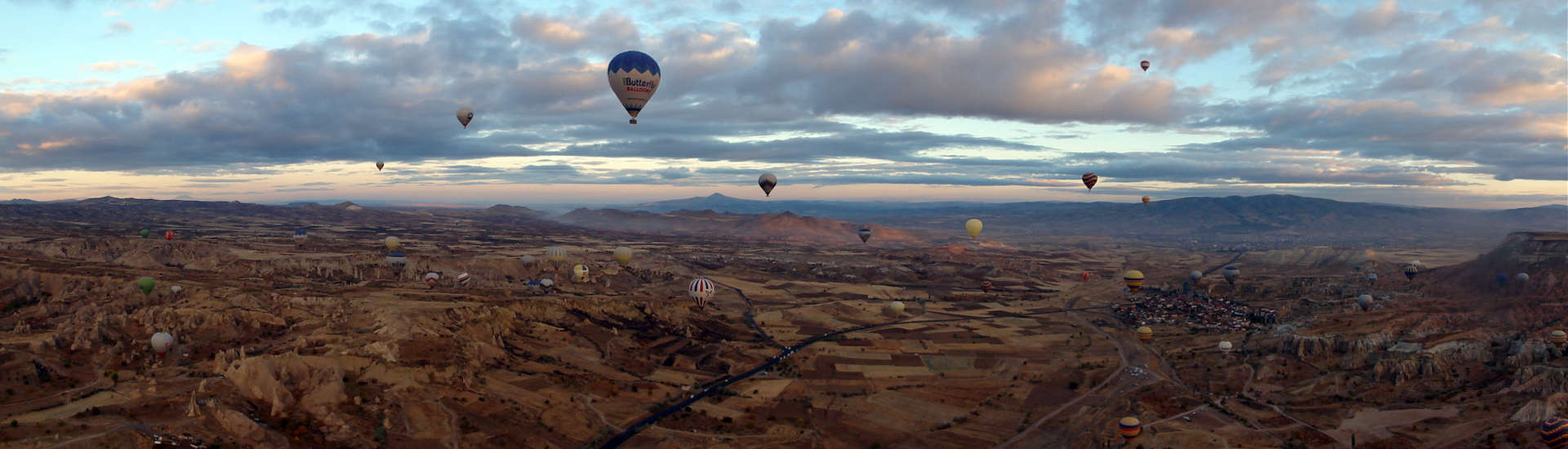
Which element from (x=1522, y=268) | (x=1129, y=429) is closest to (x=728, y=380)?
(x=1129, y=429)

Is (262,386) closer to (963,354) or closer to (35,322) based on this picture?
(35,322)

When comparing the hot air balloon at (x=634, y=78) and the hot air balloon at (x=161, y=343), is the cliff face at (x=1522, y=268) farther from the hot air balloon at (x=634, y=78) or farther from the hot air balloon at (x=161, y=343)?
the hot air balloon at (x=161, y=343)

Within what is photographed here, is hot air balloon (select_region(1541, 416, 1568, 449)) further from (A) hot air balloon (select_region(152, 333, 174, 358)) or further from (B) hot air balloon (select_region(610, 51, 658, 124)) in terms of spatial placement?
(A) hot air balloon (select_region(152, 333, 174, 358))

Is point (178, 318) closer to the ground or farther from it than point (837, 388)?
farther from it

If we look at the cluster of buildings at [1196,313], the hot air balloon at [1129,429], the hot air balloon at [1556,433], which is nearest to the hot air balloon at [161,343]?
the hot air balloon at [1129,429]

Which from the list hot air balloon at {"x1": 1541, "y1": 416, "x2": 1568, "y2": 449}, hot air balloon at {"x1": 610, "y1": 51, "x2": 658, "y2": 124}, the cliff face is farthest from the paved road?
the cliff face

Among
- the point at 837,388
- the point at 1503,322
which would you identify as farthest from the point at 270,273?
the point at 1503,322
